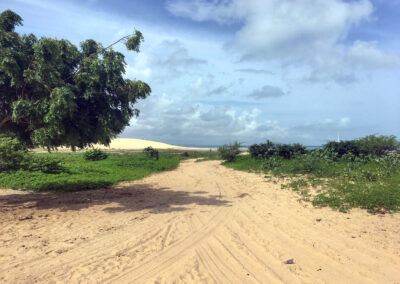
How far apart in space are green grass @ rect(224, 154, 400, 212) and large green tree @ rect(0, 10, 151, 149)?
25.1 feet

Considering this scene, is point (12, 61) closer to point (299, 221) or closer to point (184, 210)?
point (184, 210)

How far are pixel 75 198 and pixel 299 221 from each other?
856cm

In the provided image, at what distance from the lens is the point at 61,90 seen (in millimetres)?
7527

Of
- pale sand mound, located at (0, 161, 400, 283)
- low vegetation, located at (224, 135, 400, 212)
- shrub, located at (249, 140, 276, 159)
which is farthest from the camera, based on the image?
shrub, located at (249, 140, 276, 159)

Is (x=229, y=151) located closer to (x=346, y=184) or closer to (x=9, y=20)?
(x=346, y=184)

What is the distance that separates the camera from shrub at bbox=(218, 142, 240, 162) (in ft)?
84.7

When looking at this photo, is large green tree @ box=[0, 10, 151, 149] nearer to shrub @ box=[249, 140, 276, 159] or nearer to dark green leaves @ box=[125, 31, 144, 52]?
dark green leaves @ box=[125, 31, 144, 52]

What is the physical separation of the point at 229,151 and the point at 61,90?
19779mm

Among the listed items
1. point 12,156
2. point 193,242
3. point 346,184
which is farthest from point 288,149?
point 12,156

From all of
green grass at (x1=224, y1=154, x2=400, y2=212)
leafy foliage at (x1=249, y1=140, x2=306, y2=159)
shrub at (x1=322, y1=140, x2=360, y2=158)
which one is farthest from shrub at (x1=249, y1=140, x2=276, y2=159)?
green grass at (x1=224, y1=154, x2=400, y2=212)

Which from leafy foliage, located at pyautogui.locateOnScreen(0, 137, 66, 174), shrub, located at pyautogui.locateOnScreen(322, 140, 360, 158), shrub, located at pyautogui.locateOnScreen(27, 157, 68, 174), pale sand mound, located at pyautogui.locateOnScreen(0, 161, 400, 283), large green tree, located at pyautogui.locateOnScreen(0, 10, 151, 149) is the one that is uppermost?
large green tree, located at pyautogui.locateOnScreen(0, 10, 151, 149)

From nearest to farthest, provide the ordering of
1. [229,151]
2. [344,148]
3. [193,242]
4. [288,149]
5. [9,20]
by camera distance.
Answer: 1. [193,242]
2. [9,20]
3. [344,148]
4. [288,149]
5. [229,151]

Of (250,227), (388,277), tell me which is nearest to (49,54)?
(250,227)

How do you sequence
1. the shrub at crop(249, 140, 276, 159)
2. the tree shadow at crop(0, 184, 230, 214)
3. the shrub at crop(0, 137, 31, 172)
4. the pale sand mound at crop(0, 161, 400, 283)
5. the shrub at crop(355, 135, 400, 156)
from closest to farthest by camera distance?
the pale sand mound at crop(0, 161, 400, 283)
the shrub at crop(0, 137, 31, 172)
the tree shadow at crop(0, 184, 230, 214)
the shrub at crop(355, 135, 400, 156)
the shrub at crop(249, 140, 276, 159)
